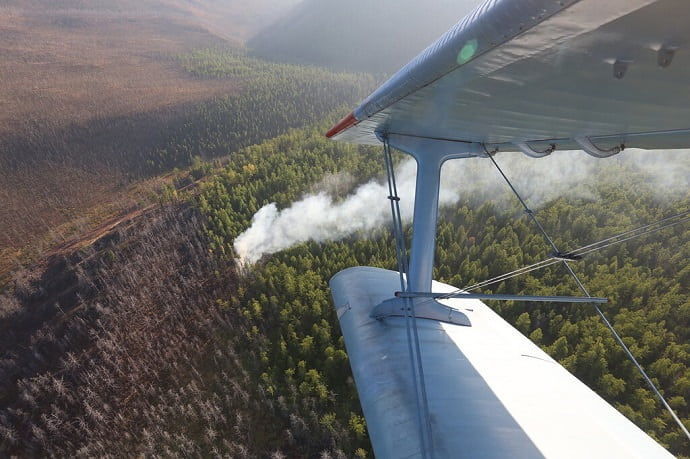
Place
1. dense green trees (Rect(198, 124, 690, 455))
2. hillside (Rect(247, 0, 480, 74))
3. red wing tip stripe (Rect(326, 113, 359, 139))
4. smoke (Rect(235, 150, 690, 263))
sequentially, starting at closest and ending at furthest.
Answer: red wing tip stripe (Rect(326, 113, 359, 139)), dense green trees (Rect(198, 124, 690, 455)), smoke (Rect(235, 150, 690, 263)), hillside (Rect(247, 0, 480, 74))

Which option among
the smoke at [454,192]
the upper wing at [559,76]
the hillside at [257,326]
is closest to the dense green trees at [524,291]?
the hillside at [257,326]

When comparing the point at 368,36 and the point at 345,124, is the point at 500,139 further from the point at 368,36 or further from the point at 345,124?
the point at 368,36

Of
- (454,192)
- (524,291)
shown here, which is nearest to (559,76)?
(524,291)

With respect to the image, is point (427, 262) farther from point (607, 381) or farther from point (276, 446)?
point (607, 381)

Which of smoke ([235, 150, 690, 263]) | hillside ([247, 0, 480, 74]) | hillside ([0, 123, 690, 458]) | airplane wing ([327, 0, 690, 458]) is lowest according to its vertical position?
hillside ([0, 123, 690, 458])

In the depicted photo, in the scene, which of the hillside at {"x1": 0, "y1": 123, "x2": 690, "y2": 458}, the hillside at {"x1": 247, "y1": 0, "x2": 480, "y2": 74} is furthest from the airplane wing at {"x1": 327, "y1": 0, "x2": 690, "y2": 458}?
the hillside at {"x1": 247, "y1": 0, "x2": 480, "y2": 74}

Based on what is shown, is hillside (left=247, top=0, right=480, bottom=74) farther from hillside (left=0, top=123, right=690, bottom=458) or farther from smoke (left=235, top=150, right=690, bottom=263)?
hillside (left=0, top=123, right=690, bottom=458)

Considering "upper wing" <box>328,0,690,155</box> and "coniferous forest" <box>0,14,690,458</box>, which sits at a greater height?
"upper wing" <box>328,0,690,155</box>

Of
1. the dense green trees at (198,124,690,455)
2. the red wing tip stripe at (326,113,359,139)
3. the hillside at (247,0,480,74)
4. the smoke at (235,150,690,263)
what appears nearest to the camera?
the red wing tip stripe at (326,113,359,139)
